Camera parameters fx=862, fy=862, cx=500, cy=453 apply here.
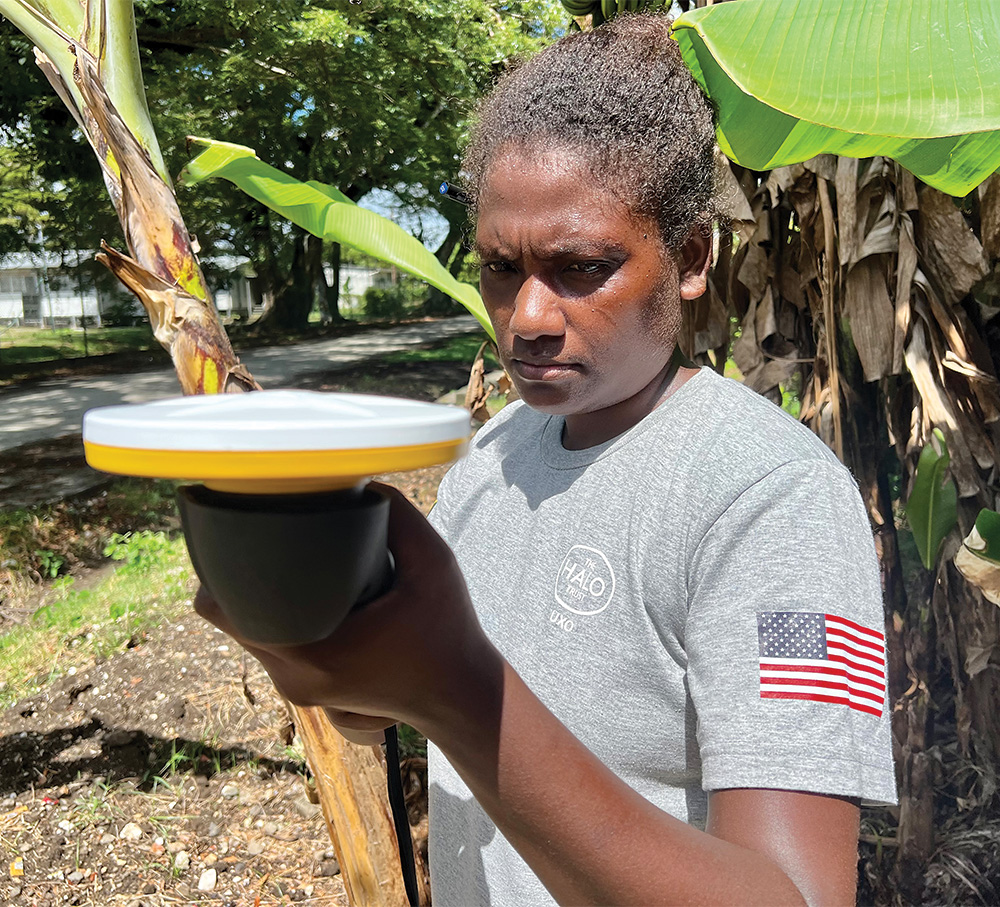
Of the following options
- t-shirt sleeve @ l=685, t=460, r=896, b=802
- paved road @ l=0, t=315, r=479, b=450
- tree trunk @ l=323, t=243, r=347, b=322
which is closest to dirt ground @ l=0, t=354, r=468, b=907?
t-shirt sleeve @ l=685, t=460, r=896, b=802

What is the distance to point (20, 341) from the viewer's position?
41.1 ft

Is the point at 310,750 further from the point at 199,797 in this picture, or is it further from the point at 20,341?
the point at 20,341

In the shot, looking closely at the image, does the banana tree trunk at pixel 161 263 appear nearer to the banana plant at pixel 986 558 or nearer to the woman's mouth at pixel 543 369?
the woman's mouth at pixel 543 369

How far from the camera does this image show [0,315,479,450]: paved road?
804cm

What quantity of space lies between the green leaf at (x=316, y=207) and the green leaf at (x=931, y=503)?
1211mm

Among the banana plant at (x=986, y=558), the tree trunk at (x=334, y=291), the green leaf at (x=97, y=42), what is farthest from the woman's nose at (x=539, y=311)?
the tree trunk at (x=334, y=291)

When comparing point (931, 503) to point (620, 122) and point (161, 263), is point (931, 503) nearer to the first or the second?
point (620, 122)

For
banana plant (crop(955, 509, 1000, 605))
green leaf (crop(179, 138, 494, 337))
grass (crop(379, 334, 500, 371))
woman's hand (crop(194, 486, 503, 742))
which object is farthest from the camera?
grass (crop(379, 334, 500, 371))

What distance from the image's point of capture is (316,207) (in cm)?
209

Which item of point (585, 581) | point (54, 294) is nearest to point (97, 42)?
point (585, 581)

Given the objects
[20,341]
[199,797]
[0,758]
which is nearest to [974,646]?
[199,797]

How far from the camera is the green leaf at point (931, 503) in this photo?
5.68 ft

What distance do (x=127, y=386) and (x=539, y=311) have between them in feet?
32.7

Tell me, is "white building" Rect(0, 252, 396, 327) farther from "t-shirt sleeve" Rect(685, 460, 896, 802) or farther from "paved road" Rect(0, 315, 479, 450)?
"t-shirt sleeve" Rect(685, 460, 896, 802)
